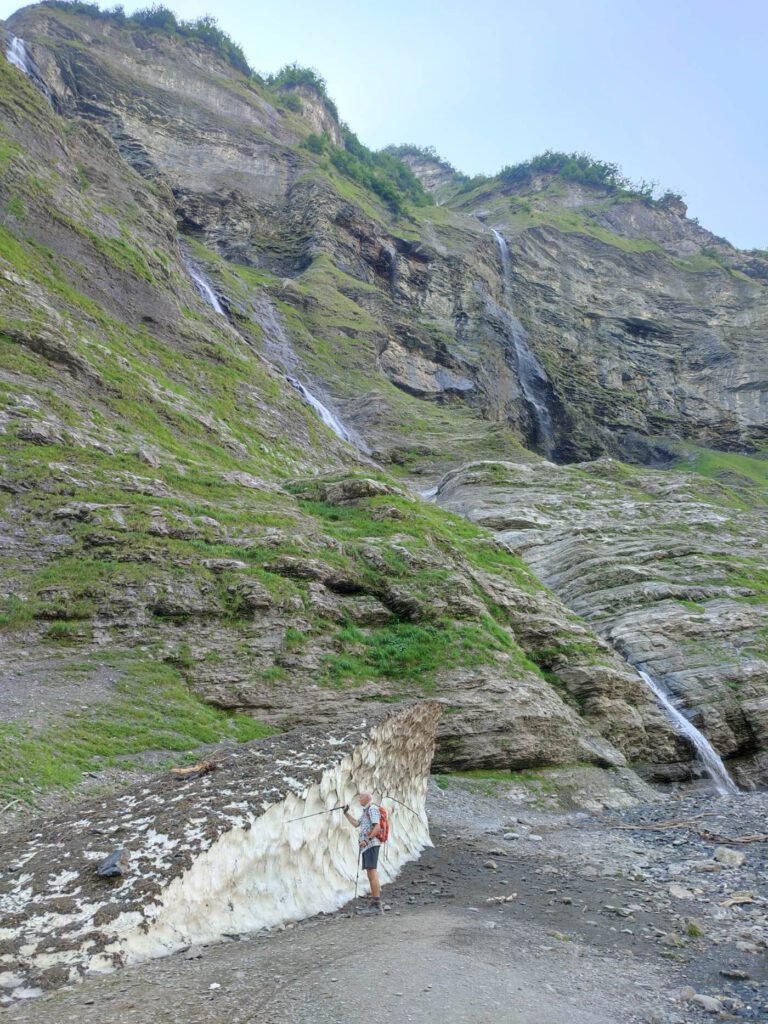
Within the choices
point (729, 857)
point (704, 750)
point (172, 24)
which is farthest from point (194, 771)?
point (172, 24)

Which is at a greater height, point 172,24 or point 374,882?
point 172,24

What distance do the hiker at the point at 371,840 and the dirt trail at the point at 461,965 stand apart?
0.89 ft

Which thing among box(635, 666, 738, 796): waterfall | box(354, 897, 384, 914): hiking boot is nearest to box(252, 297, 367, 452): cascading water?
box(635, 666, 738, 796): waterfall

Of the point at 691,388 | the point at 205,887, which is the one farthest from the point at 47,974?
the point at 691,388

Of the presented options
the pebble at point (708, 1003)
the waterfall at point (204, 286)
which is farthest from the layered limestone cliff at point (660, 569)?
the waterfall at point (204, 286)

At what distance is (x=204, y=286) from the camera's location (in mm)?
52875

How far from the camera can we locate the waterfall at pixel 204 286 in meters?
50.7

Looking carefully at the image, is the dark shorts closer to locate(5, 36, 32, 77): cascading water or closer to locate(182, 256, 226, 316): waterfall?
locate(182, 256, 226, 316): waterfall

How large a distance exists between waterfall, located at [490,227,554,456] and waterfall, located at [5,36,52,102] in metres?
51.3

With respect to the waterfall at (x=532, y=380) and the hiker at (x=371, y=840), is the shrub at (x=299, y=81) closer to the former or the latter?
the waterfall at (x=532, y=380)

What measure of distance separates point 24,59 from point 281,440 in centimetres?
5925

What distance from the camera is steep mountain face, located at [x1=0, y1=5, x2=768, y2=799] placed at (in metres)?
15.6

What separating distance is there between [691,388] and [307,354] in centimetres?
5238

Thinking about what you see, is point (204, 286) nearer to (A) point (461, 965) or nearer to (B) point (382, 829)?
(B) point (382, 829)
